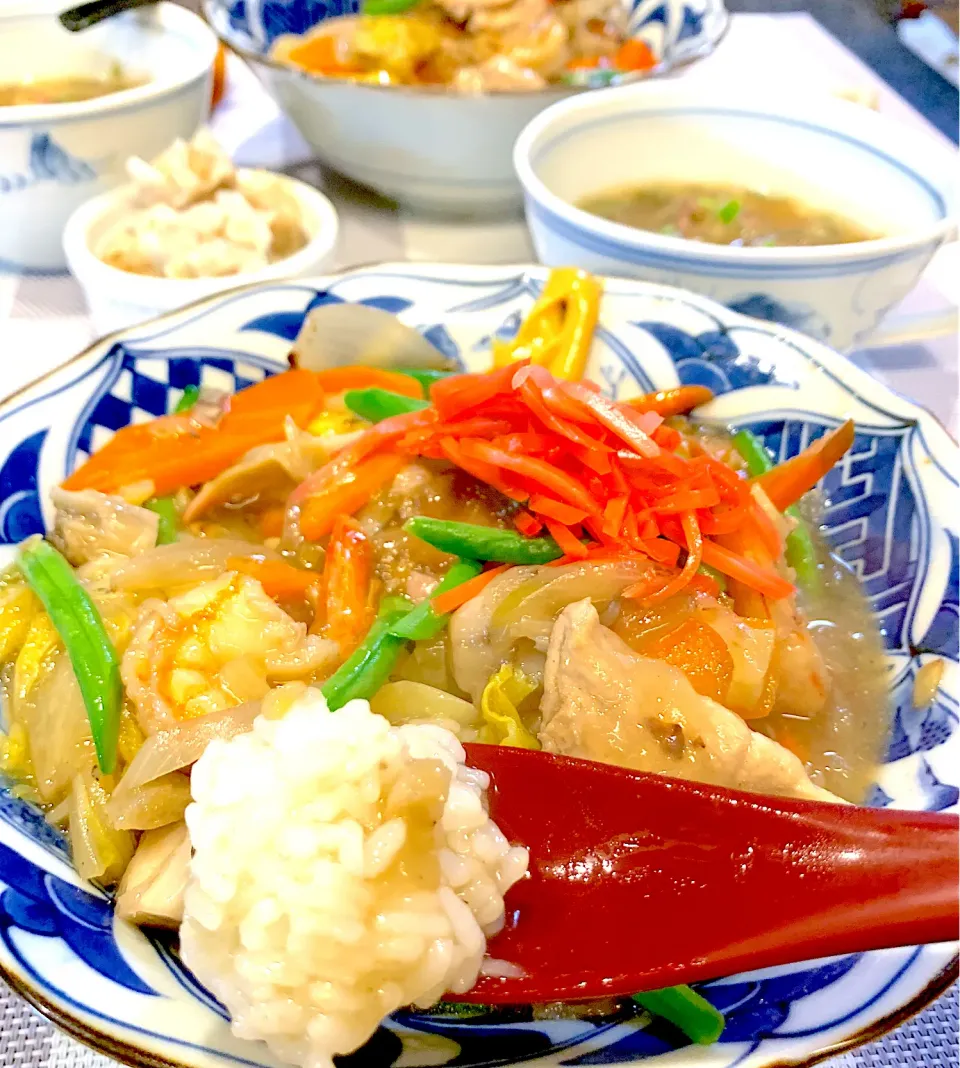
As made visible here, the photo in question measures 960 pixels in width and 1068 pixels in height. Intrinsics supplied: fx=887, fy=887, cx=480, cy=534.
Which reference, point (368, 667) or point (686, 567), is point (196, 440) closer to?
point (368, 667)

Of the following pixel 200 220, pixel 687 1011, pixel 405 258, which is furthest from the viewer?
pixel 405 258

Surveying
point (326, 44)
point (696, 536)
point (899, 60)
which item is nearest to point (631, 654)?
point (696, 536)

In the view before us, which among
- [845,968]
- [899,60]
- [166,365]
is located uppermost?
[899,60]

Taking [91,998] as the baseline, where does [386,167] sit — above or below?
above

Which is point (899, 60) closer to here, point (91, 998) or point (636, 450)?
point (636, 450)

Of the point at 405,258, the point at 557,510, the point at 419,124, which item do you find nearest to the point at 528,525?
the point at 557,510

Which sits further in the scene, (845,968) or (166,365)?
(166,365)
